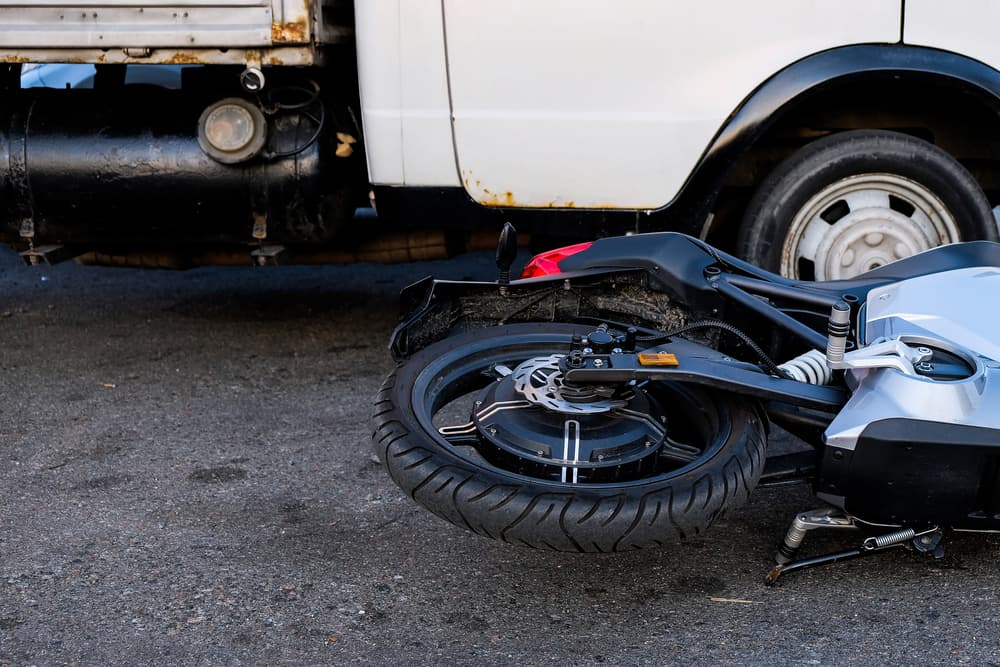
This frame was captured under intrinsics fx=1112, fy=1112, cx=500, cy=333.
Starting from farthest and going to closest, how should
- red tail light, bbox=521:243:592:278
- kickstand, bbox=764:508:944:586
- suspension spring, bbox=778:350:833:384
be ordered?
red tail light, bbox=521:243:592:278 < suspension spring, bbox=778:350:833:384 < kickstand, bbox=764:508:944:586

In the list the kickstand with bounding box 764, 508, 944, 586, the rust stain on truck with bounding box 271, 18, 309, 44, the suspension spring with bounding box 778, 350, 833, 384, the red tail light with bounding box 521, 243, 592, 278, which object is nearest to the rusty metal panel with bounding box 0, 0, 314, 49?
the rust stain on truck with bounding box 271, 18, 309, 44

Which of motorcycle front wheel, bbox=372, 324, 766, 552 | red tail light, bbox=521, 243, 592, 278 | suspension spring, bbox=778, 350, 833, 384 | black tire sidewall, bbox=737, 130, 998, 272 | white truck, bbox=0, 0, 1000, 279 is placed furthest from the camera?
black tire sidewall, bbox=737, 130, 998, 272

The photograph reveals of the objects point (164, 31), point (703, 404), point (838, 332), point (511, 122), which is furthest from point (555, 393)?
point (164, 31)

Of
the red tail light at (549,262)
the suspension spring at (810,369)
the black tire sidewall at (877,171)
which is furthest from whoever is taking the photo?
the black tire sidewall at (877,171)

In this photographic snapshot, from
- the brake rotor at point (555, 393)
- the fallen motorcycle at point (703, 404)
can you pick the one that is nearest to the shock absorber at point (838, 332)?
the fallen motorcycle at point (703, 404)

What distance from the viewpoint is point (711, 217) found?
406 centimetres

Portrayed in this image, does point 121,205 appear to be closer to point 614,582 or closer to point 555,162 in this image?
point 555,162

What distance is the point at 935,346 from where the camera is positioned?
99.9 inches

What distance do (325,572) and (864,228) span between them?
230 cm

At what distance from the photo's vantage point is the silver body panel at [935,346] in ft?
7.89

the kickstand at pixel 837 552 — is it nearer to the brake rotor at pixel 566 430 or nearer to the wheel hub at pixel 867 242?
the brake rotor at pixel 566 430

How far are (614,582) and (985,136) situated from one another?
245 cm

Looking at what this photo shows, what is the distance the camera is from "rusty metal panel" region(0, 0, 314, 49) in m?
3.75

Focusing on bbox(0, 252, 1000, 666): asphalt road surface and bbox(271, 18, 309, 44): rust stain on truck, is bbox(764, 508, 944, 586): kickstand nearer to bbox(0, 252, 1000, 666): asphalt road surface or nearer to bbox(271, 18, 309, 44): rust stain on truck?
bbox(0, 252, 1000, 666): asphalt road surface
